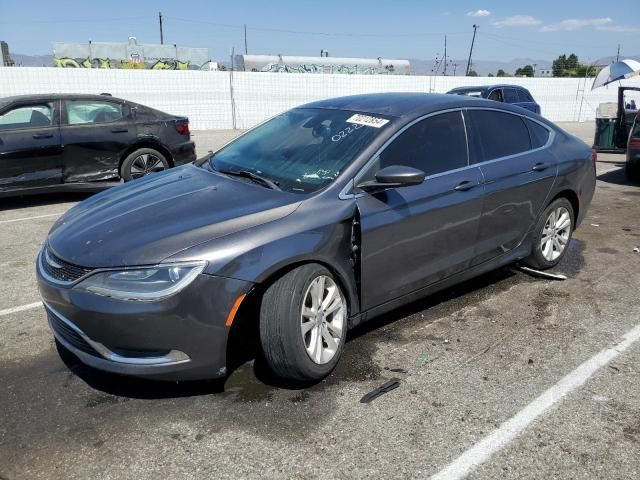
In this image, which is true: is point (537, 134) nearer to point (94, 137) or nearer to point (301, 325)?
point (301, 325)

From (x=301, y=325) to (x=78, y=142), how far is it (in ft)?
Answer: 19.5

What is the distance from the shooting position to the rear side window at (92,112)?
25.2 ft

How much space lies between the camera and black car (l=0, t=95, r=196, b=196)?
7.22m

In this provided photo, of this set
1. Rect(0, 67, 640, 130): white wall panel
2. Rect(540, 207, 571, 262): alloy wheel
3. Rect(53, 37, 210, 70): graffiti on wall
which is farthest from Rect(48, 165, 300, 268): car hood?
Rect(53, 37, 210, 70): graffiti on wall

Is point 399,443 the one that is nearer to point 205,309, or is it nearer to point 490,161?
point 205,309

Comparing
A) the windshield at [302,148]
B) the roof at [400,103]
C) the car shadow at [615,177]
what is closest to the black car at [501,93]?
the car shadow at [615,177]

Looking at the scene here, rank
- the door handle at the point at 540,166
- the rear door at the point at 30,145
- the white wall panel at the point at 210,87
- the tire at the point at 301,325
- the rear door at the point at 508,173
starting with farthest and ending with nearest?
the white wall panel at the point at 210,87 < the rear door at the point at 30,145 < the door handle at the point at 540,166 < the rear door at the point at 508,173 < the tire at the point at 301,325

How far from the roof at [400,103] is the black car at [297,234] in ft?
0.05

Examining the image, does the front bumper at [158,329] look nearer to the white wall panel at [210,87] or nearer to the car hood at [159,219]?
the car hood at [159,219]

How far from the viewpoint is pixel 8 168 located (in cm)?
712

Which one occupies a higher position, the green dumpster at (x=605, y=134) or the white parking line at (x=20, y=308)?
the green dumpster at (x=605, y=134)

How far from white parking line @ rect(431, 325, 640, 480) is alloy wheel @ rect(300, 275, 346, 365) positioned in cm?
93

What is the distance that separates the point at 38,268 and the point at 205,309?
1.17 meters

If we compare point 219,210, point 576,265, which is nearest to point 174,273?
point 219,210
